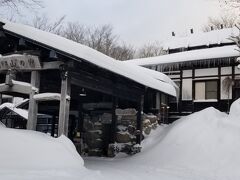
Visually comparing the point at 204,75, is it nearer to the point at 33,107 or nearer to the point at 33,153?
the point at 33,107

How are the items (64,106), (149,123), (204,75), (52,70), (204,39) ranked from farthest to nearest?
(204,39) < (204,75) < (149,123) < (52,70) < (64,106)

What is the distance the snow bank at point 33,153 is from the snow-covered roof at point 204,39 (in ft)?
61.8

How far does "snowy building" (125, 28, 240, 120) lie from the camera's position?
918 inches

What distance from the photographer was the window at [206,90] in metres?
24.4

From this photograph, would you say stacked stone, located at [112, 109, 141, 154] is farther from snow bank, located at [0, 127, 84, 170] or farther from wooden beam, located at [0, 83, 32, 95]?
snow bank, located at [0, 127, 84, 170]

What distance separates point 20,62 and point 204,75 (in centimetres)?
1440

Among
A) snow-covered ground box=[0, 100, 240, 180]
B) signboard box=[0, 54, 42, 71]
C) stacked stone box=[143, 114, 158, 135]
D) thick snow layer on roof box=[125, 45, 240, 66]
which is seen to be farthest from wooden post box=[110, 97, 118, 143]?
thick snow layer on roof box=[125, 45, 240, 66]

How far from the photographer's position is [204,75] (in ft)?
80.5

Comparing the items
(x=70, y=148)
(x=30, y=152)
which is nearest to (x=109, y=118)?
(x=70, y=148)

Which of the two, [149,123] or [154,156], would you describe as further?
[149,123]

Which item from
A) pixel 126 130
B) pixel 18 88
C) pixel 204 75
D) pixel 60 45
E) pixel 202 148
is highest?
pixel 204 75

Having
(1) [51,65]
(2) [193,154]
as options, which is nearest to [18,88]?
(1) [51,65]

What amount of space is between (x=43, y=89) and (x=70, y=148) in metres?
5.69

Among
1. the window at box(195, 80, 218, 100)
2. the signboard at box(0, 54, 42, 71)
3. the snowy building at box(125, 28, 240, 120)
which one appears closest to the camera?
the signboard at box(0, 54, 42, 71)
